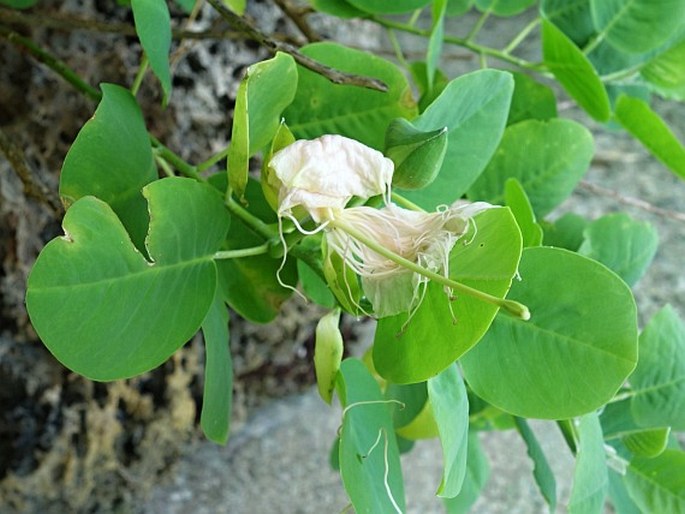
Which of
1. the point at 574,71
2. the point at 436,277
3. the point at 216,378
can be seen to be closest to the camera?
the point at 436,277

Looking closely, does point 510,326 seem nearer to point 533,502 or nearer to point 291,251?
point 291,251

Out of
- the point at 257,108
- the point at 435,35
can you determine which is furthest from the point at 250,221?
the point at 435,35

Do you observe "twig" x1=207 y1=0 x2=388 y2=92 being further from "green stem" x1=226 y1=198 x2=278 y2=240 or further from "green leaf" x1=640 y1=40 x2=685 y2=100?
"green leaf" x1=640 y1=40 x2=685 y2=100

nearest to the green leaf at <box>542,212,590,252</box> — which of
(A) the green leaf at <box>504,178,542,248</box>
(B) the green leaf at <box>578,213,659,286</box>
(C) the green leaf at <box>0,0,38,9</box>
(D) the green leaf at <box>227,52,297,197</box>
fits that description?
(B) the green leaf at <box>578,213,659,286</box>

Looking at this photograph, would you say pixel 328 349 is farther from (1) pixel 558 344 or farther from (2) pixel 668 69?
(2) pixel 668 69

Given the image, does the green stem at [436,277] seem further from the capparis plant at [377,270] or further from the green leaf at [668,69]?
the green leaf at [668,69]

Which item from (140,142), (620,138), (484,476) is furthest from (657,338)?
(620,138)

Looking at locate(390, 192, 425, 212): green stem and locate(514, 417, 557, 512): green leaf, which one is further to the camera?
locate(514, 417, 557, 512): green leaf
